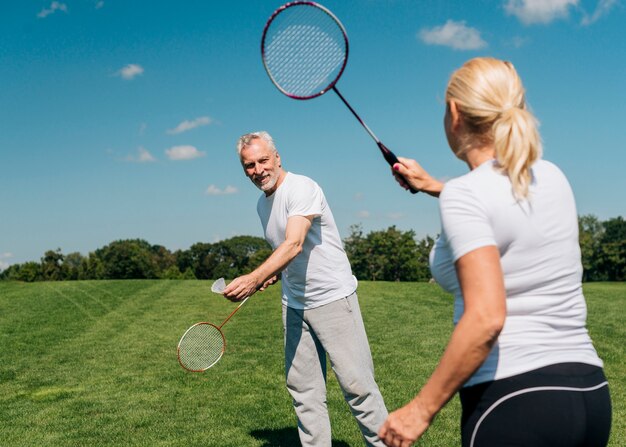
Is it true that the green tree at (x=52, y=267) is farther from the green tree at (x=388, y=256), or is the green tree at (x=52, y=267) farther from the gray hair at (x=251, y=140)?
the gray hair at (x=251, y=140)

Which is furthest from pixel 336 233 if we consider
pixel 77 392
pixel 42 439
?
pixel 77 392

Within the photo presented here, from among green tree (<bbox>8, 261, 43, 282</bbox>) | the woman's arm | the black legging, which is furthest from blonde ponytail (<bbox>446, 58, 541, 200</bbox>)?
green tree (<bbox>8, 261, 43, 282</bbox>)

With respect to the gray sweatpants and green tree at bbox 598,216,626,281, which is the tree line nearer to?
green tree at bbox 598,216,626,281

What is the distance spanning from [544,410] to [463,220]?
62 cm

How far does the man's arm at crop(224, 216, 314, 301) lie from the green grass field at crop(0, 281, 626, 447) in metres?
2.69

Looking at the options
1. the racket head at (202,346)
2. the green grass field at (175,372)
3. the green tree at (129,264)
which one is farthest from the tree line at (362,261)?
the racket head at (202,346)

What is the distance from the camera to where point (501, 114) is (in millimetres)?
2088

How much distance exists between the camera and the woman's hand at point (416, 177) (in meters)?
3.41

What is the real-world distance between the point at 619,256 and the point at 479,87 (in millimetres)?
87584

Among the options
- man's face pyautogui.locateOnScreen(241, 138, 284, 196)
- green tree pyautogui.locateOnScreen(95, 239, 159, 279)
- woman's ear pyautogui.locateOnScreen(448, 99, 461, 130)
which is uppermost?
green tree pyautogui.locateOnScreen(95, 239, 159, 279)

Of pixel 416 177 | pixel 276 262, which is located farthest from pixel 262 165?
pixel 416 177

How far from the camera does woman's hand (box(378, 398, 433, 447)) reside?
6.81 feet

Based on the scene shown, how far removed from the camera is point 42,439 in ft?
21.9

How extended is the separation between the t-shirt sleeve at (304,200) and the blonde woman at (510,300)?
2532 mm
